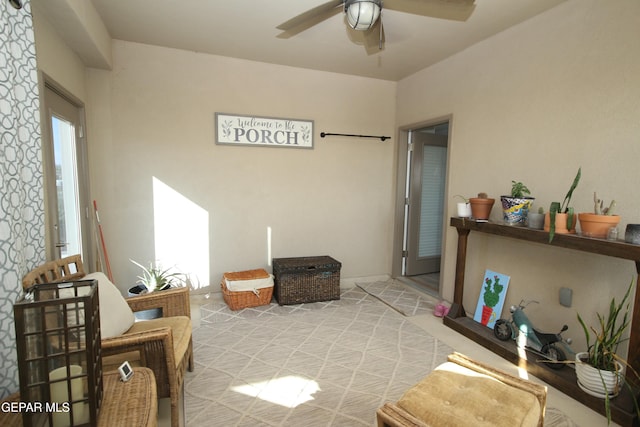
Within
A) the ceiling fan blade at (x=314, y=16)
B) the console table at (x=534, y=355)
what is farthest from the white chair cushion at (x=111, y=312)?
the console table at (x=534, y=355)

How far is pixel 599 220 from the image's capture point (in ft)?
6.57

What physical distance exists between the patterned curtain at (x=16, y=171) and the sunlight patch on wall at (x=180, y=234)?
181 cm

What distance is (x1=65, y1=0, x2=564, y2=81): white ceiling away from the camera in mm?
2461

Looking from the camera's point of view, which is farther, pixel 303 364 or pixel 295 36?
pixel 295 36

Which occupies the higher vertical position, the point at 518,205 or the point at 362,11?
the point at 362,11

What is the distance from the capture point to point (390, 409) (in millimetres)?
1299

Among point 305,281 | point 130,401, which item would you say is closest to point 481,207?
point 305,281

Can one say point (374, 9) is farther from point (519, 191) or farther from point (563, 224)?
point (563, 224)

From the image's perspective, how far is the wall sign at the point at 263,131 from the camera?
139 inches

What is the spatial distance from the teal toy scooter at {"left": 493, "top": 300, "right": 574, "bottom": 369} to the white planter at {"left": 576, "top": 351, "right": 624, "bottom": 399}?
0.73 feet

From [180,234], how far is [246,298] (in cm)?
99

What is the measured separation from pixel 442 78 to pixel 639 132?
1.86 meters

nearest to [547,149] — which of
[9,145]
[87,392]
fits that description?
[87,392]

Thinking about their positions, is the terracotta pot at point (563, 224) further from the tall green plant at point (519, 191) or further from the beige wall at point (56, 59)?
the beige wall at point (56, 59)
